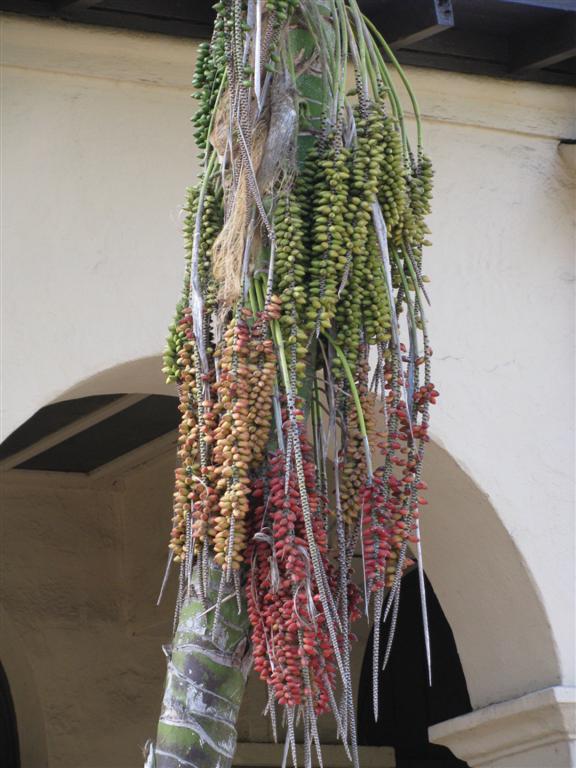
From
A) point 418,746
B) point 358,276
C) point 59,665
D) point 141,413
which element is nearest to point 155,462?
point 141,413

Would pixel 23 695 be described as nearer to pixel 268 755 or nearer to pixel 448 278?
pixel 268 755

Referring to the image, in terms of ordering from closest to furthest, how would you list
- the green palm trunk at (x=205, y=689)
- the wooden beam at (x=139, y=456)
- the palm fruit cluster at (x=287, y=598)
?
the palm fruit cluster at (x=287, y=598), the green palm trunk at (x=205, y=689), the wooden beam at (x=139, y=456)

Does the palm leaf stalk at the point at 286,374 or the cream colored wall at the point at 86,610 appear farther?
the cream colored wall at the point at 86,610

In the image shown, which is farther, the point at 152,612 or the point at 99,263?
the point at 152,612

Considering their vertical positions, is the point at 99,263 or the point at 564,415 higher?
the point at 99,263

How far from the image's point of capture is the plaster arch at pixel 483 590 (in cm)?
316

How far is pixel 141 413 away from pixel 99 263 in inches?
57.5

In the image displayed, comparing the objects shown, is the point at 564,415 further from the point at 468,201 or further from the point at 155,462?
the point at 155,462

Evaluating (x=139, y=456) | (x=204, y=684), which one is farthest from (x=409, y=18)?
(x=139, y=456)

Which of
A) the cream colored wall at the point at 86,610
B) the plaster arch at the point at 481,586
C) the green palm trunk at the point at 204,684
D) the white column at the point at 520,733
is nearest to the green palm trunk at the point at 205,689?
the green palm trunk at the point at 204,684

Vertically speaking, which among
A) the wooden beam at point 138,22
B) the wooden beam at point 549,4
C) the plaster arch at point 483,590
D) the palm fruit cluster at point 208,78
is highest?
the wooden beam at point 138,22

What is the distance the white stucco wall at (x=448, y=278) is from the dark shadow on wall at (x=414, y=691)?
1.72 metres

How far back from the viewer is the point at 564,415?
3.31 meters

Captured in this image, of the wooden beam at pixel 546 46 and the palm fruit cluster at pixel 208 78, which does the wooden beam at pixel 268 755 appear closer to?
the wooden beam at pixel 546 46
